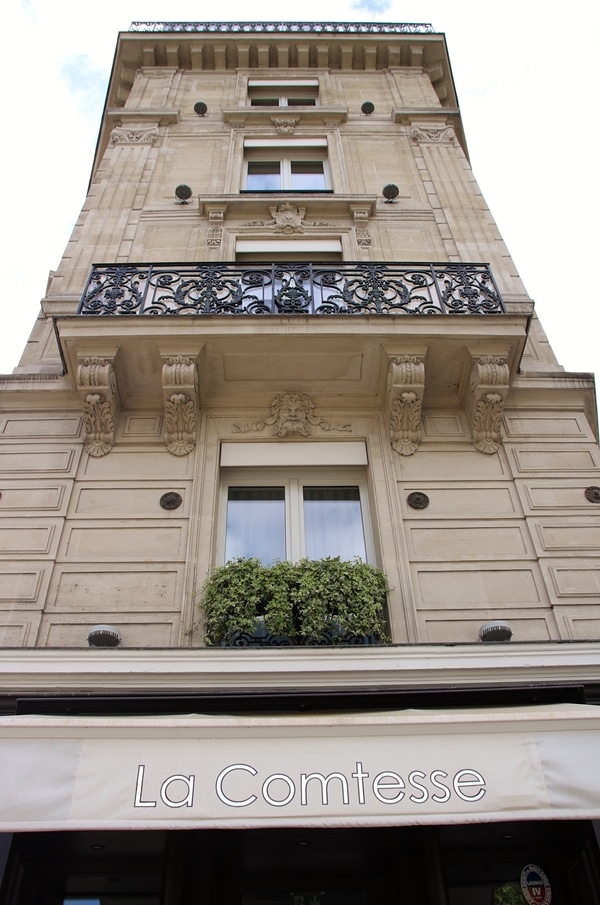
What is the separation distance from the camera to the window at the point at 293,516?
702cm

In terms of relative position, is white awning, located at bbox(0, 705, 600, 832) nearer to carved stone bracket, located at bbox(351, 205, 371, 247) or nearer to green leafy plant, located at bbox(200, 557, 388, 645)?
green leafy plant, located at bbox(200, 557, 388, 645)

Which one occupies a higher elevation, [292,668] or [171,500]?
[171,500]

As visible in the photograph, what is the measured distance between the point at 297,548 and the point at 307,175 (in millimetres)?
8032

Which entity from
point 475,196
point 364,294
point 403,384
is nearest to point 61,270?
point 364,294

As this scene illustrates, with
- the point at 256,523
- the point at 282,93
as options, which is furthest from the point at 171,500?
the point at 282,93

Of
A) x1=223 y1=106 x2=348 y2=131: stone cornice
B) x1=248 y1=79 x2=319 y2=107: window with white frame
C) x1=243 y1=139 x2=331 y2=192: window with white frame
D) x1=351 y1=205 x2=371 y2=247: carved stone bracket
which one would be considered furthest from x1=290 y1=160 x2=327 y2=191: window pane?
x1=248 y1=79 x2=319 y2=107: window with white frame

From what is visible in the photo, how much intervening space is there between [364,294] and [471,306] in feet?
4.00

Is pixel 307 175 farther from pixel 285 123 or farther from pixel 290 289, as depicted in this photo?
pixel 290 289

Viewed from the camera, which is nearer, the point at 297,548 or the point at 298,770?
the point at 298,770

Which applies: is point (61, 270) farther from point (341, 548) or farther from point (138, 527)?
point (341, 548)

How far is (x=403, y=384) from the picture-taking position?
24.6 ft

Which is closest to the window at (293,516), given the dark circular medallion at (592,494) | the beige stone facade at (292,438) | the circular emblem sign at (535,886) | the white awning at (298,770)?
the beige stone facade at (292,438)

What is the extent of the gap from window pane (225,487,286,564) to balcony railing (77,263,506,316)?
1973mm

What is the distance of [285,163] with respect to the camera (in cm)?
1271
